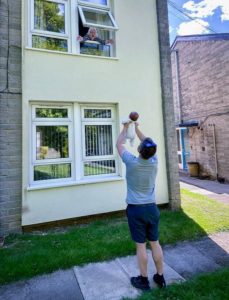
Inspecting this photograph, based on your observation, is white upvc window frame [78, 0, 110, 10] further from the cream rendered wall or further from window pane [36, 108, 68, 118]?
window pane [36, 108, 68, 118]

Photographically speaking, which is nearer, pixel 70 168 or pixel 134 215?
pixel 134 215

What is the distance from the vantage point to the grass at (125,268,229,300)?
2.77 m

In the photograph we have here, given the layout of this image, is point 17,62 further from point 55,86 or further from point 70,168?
point 70,168

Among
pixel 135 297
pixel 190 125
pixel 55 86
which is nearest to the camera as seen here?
pixel 135 297

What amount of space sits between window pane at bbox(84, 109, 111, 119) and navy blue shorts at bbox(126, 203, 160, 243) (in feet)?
11.7

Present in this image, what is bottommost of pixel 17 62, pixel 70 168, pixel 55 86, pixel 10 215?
pixel 10 215

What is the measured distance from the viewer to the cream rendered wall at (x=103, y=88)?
17.2 feet

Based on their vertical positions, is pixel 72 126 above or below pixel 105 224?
above

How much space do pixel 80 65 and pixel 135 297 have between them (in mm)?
5065

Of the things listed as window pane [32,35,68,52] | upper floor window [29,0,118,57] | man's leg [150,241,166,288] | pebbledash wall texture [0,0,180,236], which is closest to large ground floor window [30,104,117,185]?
pebbledash wall texture [0,0,180,236]

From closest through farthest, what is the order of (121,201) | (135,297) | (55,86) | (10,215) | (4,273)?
(135,297)
(4,273)
(10,215)
(55,86)
(121,201)

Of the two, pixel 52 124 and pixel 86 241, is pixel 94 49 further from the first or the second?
pixel 86 241

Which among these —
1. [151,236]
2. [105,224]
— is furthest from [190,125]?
[151,236]

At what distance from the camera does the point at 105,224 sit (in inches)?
215
